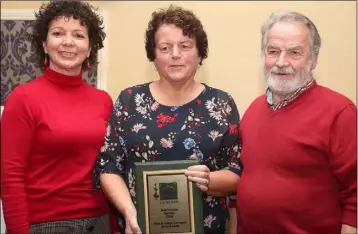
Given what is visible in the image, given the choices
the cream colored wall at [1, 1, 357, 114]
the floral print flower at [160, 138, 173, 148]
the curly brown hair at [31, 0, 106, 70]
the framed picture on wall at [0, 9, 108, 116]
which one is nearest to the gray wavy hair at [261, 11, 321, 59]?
the floral print flower at [160, 138, 173, 148]

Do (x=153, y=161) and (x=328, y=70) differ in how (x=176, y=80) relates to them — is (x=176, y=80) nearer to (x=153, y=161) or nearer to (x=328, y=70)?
(x=153, y=161)

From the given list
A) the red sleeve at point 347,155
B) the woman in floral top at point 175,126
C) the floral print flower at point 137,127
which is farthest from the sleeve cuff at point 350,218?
the floral print flower at point 137,127

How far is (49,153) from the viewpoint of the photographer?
1.92 meters

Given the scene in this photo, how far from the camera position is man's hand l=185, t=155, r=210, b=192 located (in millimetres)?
1748

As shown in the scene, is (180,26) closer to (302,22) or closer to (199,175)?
(302,22)

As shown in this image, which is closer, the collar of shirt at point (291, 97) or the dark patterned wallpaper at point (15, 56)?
the collar of shirt at point (291, 97)

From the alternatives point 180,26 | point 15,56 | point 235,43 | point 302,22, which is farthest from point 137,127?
point 15,56

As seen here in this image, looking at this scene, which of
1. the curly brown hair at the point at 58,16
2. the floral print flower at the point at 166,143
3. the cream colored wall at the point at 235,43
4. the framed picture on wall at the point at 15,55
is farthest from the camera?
the framed picture on wall at the point at 15,55

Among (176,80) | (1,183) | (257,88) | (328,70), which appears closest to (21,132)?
(176,80)

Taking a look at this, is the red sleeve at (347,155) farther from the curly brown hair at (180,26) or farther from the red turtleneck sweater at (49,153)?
the red turtleneck sweater at (49,153)

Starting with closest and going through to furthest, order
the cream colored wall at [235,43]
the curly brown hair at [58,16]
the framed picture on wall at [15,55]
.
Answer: the curly brown hair at [58,16] → the cream colored wall at [235,43] → the framed picture on wall at [15,55]

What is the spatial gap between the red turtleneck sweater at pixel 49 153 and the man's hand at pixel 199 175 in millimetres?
468

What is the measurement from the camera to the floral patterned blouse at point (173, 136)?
1.89 m

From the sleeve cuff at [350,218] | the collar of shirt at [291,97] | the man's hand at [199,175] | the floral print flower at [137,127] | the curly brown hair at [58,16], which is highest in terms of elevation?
the curly brown hair at [58,16]
